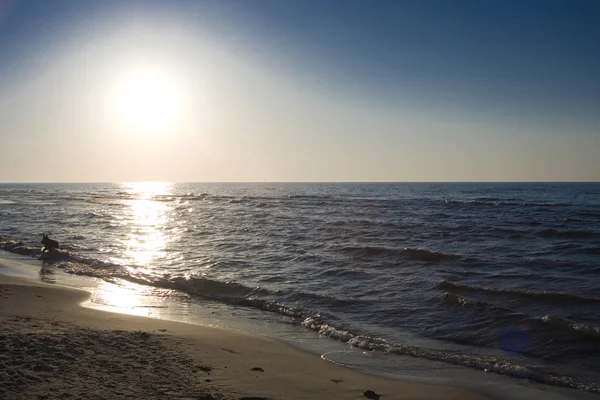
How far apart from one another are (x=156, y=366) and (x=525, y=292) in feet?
35.5

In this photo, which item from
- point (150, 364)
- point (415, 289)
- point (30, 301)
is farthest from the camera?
point (415, 289)

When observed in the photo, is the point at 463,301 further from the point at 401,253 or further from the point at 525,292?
the point at 401,253

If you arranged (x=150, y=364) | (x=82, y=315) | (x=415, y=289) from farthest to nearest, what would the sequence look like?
1. (x=415, y=289)
2. (x=82, y=315)
3. (x=150, y=364)

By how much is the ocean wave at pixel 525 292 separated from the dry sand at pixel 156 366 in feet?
23.5

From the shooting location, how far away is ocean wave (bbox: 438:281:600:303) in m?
11.9

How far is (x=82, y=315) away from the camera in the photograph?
9.20 meters

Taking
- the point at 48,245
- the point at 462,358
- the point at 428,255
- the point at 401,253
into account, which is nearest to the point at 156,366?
the point at 462,358

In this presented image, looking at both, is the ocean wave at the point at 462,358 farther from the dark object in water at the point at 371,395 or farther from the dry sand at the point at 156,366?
the dark object in water at the point at 371,395

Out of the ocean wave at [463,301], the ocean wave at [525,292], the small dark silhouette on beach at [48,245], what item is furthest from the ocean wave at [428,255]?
the small dark silhouette on beach at [48,245]

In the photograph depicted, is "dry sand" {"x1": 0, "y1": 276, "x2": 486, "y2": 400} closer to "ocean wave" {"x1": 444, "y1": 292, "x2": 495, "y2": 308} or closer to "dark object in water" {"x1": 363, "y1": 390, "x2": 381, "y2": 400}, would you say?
"dark object in water" {"x1": 363, "y1": 390, "x2": 381, "y2": 400}

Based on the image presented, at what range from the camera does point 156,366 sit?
624cm

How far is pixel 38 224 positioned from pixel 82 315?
28570 millimetres

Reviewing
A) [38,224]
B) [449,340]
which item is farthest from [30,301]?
[38,224]

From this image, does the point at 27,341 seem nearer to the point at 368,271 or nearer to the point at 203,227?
the point at 368,271
